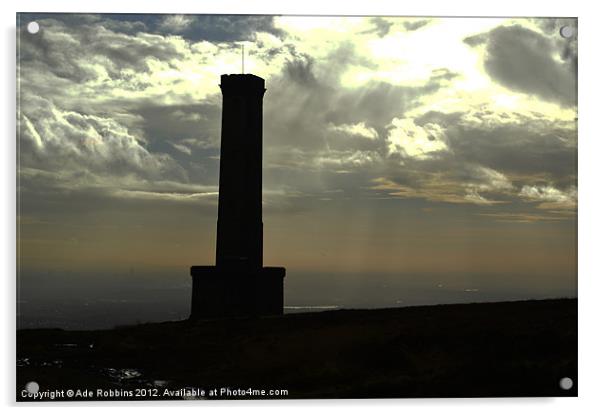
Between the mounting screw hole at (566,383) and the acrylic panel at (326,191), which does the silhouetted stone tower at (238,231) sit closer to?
the acrylic panel at (326,191)

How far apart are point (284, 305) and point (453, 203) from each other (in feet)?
7.71

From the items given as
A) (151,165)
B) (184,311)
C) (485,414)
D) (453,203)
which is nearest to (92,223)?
(151,165)

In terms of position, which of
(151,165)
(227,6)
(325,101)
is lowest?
(151,165)

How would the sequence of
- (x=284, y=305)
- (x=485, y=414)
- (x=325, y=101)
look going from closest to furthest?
1. (x=485, y=414)
2. (x=325, y=101)
3. (x=284, y=305)

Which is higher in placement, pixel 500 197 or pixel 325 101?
pixel 325 101

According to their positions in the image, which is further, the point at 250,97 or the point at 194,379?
the point at 250,97

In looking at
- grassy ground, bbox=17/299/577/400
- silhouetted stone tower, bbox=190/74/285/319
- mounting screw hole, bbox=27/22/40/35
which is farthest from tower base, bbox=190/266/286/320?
mounting screw hole, bbox=27/22/40/35

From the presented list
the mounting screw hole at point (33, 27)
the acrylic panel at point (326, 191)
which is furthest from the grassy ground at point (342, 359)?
the mounting screw hole at point (33, 27)

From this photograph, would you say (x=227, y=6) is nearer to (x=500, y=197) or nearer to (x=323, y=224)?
(x=323, y=224)

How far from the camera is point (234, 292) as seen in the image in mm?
10758

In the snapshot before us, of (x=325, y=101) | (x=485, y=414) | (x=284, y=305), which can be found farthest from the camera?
(x=284, y=305)

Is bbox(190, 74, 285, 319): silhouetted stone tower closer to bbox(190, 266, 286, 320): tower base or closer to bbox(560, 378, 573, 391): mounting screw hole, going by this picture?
bbox(190, 266, 286, 320): tower base

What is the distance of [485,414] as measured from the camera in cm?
895
